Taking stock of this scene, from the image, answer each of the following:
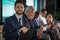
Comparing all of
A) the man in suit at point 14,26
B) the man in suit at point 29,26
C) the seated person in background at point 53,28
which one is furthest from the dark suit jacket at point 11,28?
the seated person in background at point 53,28

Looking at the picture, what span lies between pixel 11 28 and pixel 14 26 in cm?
6

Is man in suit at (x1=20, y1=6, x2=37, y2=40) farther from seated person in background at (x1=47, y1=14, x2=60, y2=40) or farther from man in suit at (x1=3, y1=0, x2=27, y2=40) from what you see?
seated person in background at (x1=47, y1=14, x2=60, y2=40)

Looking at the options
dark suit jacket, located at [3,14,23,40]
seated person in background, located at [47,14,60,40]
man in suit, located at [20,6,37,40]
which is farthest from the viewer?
seated person in background, located at [47,14,60,40]

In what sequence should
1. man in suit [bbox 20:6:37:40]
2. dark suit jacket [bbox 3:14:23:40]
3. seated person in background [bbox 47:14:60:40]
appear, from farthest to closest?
seated person in background [bbox 47:14:60:40]
man in suit [bbox 20:6:37:40]
dark suit jacket [bbox 3:14:23:40]

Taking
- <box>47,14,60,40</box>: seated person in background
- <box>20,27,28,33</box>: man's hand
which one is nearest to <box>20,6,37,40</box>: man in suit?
<box>20,27,28,33</box>: man's hand

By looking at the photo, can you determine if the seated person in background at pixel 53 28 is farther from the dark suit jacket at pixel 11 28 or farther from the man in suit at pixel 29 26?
the dark suit jacket at pixel 11 28

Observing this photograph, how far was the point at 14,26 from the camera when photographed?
3.04 m

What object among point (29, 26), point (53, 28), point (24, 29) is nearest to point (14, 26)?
point (24, 29)

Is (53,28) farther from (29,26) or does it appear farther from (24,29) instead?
(24,29)

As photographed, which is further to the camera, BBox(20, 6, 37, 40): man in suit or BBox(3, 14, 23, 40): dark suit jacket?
BBox(20, 6, 37, 40): man in suit

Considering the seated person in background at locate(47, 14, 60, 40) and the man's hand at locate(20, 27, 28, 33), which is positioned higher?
the man's hand at locate(20, 27, 28, 33)

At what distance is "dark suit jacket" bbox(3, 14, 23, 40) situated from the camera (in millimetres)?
2990

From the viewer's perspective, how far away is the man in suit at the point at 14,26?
2994 millimetres

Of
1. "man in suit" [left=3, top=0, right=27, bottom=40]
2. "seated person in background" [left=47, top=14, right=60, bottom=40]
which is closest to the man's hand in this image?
"man in suit" [left=3, top=0, right=27, bottom=40]
